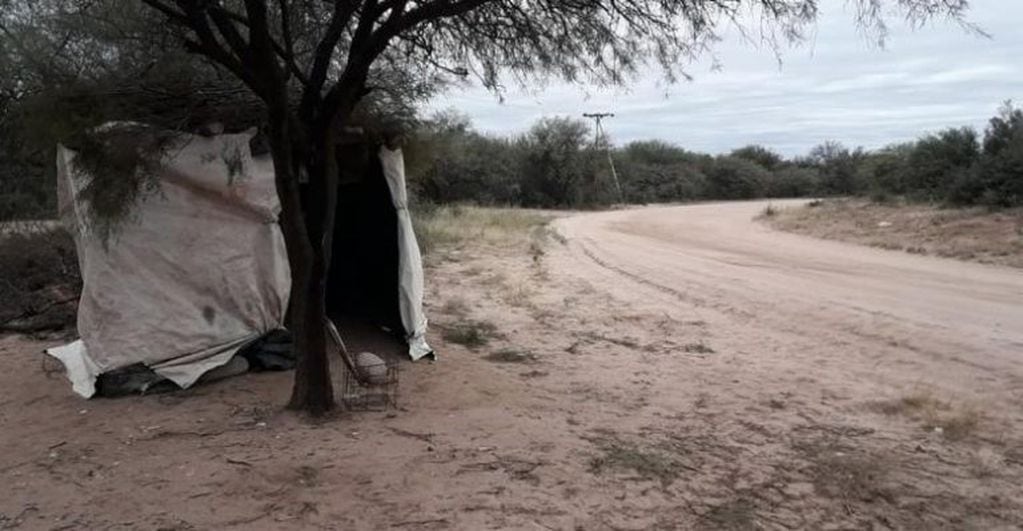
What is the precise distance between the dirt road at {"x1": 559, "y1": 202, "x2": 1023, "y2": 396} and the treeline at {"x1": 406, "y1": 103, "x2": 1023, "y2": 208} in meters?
4.89

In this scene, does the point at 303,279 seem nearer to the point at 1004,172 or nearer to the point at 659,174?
the point at 1004,172

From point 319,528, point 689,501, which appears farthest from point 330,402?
point 689,501

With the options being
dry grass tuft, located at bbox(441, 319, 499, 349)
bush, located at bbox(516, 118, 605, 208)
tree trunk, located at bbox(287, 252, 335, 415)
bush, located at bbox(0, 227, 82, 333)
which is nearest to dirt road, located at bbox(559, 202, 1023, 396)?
dry grass tuft, located at bbox(441, 319, 499, 349)

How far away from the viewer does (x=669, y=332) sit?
12.0 metres

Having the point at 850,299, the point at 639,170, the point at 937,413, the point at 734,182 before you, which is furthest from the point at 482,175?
the point at 937,413

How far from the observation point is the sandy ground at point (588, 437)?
5.46m

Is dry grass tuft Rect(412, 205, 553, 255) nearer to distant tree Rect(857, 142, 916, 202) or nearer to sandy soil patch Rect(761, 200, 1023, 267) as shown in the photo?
sandy soil patch Rect(761, 200, 1023, 267)

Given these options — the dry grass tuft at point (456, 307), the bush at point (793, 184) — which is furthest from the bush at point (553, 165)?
the dry grass tuft at point (456, 307)

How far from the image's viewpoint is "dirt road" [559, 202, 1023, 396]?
9992 millimetres

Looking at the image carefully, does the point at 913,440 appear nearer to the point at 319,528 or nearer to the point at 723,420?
the point at 723,420

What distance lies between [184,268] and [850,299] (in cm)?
1037

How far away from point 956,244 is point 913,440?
16.3 m

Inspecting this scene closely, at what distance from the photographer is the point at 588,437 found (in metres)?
6.89

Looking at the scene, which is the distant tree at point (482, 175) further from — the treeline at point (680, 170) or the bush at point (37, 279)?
the bush at point (37, 279)
